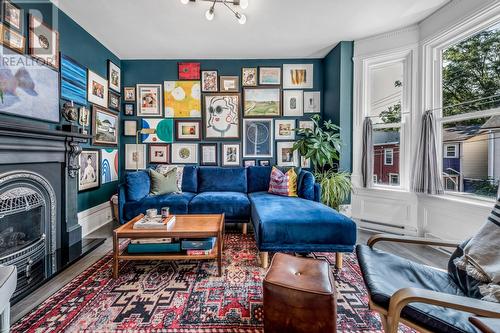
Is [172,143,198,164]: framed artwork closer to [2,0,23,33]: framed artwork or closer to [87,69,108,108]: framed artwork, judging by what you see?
[87,69,108,108]: framed artwork

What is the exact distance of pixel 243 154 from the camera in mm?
3902

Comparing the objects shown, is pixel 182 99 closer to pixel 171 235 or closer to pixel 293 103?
pixel 293 103

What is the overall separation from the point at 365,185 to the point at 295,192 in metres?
1.05

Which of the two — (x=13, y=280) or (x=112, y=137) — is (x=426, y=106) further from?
(x=112, y=137)

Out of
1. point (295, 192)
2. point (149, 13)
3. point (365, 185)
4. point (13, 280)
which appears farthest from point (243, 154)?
point (13, 280)

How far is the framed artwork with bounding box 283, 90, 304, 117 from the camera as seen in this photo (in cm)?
386

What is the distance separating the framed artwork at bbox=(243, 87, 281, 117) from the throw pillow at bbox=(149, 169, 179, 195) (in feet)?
5.52

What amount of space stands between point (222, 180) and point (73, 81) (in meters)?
2.35

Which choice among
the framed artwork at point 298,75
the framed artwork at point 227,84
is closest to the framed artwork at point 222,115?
the framed artwork at point 227,84

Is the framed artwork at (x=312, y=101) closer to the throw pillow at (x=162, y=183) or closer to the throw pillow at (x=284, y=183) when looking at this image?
the throw pillow at (x=284, y=183)

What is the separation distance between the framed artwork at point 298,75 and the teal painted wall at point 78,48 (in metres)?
2.98

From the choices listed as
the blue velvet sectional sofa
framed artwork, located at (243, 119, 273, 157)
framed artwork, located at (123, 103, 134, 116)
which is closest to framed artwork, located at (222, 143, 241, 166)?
framed artwork, located at (243, 119, 273, 157)

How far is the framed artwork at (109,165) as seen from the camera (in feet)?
10.9

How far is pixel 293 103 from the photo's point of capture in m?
3.87
